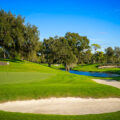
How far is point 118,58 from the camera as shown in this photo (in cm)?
8300

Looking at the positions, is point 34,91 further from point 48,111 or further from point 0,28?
point 0,28

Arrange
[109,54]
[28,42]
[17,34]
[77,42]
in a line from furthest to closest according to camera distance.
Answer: [109,54] < [77,42] < [28,42] < [17,34]

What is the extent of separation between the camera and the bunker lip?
8.23m

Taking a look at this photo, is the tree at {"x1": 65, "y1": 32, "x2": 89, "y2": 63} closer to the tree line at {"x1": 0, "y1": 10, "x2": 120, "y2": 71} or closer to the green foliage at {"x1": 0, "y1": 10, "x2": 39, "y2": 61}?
the tree line at {"x1": 0, "y1": 10, "x2": 120, "y2": 71}

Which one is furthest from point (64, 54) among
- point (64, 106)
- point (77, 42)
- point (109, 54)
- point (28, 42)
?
point (109, 54)

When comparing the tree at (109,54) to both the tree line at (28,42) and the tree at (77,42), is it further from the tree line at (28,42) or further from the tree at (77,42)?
the tree at (77,42)

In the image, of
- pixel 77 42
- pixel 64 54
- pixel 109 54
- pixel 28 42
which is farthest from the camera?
pixel 109 54

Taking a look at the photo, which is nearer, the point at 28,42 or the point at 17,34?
the point at 17,34

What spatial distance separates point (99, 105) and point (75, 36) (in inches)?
1640

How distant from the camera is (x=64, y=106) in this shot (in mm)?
9219

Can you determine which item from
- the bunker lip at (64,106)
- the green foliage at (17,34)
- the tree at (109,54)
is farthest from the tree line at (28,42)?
the tree at (109,54)

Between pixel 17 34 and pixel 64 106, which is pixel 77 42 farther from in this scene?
pixel 64 106

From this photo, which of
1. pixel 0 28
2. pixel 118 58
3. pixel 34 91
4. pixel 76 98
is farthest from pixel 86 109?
pixel 118 58

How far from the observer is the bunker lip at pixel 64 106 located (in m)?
8.23
